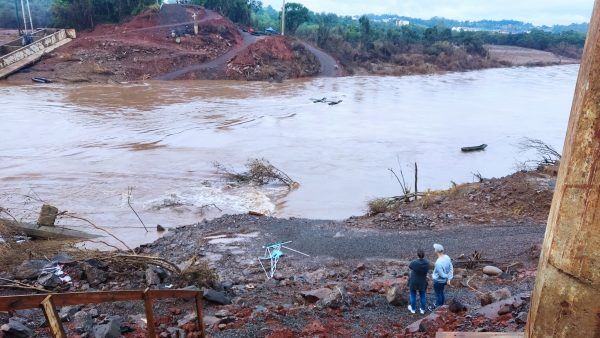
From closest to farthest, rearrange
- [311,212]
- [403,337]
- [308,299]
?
[403,337] < [308,299] < [311,212]

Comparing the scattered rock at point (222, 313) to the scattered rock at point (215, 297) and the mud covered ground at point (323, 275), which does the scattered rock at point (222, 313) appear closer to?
the mud covered ground at point (323, 275)

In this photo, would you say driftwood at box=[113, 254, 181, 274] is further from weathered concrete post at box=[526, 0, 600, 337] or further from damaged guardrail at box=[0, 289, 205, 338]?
weathered concrete post at box=[526, 0, 600, 337]

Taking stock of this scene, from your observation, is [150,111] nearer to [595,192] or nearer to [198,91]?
[198,91]

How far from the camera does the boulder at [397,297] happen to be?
7.23 meters

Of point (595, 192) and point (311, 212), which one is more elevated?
point (595, 192)

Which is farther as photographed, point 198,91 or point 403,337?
point 198,91

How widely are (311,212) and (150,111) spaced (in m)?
18.8

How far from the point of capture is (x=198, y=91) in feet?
129

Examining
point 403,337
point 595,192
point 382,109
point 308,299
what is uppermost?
point 595,192

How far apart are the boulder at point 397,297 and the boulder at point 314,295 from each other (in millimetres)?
881

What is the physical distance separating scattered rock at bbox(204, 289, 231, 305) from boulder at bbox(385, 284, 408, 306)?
2339 mm

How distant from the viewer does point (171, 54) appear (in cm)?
4641

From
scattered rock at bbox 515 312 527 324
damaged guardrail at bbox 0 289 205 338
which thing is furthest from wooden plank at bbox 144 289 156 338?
scattered rock at bbox 515 312 527 324

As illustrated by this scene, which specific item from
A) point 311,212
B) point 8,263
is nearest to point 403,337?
point 8,263
